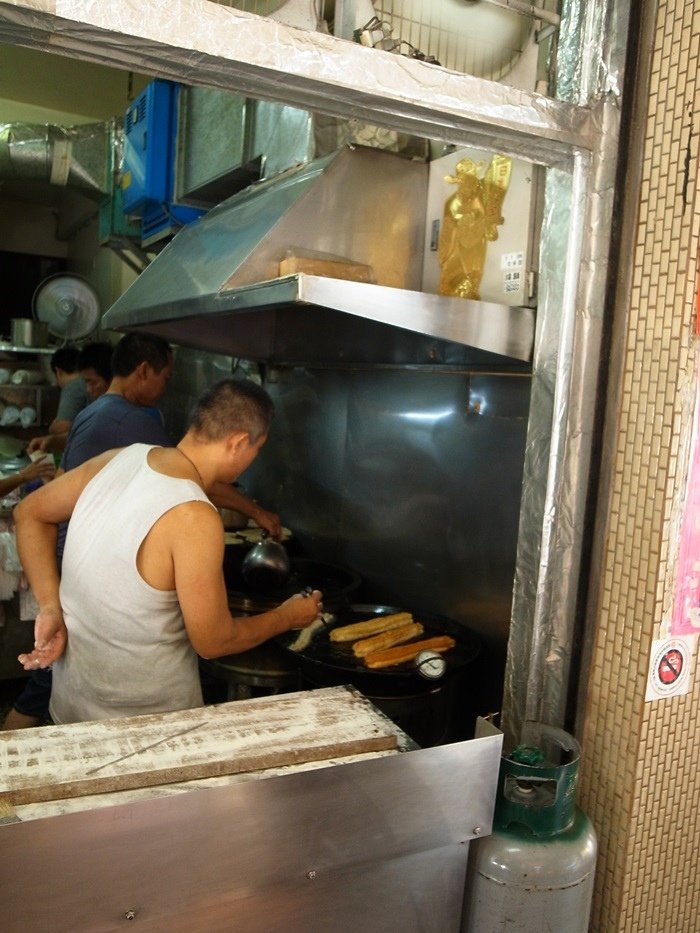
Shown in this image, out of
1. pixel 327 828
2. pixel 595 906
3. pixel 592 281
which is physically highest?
pixel 592 281

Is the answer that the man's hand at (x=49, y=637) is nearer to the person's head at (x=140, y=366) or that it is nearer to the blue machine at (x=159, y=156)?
the person's head at (x=140, y=366)

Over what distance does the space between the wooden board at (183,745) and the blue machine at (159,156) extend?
3271mm

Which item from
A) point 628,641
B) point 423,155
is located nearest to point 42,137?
point 423,155

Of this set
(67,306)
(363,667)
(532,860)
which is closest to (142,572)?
(363,667)

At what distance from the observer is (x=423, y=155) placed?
247 centimetres

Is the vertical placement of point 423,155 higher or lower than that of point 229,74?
higher

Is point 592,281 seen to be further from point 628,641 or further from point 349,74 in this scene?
point 628,641

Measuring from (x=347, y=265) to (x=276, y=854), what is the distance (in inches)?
63.8

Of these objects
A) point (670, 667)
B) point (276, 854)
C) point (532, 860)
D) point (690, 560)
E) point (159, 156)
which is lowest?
point (532, 860)

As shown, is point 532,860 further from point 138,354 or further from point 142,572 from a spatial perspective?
point 138,354

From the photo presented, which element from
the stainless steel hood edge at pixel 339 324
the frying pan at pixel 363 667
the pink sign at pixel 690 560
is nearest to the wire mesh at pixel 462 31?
the stainless steel hood edge at pixel 339 324

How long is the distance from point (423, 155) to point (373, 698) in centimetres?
179

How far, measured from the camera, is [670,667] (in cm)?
170

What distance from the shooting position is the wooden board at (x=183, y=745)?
1.25 m
